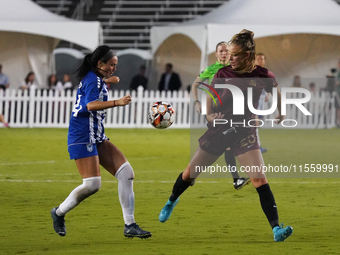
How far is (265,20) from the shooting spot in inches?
870

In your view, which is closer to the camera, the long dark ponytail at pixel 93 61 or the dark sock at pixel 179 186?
the long dark ponytail at pixel 93 61

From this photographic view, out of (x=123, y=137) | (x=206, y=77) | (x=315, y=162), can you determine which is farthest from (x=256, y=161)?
(x=123, y=137)

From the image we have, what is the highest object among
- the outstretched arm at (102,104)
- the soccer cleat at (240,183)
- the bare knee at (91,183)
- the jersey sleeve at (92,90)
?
the jersey sleeve at (92,90)

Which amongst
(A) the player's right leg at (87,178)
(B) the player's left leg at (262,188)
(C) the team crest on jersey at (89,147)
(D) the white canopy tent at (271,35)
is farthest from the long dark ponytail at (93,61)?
(D) the white canopy tent at (271,35)

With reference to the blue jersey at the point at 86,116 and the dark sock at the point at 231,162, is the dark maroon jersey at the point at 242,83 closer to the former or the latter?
the blue jersey at the point at 86,116

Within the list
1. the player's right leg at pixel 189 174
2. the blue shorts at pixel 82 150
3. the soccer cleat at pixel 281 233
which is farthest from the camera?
the player's right leg at pixel 189 174

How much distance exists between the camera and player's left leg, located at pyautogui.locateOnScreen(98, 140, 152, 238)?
634cm

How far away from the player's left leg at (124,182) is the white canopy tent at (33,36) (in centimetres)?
1562

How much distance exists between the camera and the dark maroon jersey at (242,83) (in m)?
6.32

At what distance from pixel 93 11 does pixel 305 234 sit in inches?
1181

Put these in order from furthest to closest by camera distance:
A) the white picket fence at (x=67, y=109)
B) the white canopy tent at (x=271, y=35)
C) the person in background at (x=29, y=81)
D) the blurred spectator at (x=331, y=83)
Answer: the person in background at (x=29, y=81) < the blurred spectator at (x=331, y=83) < the white picket fence at (x=67, y=109) < the white canopy tent at (x=271, y=35)

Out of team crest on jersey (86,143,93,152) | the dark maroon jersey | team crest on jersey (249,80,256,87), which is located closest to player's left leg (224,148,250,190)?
the dark maroon jersey

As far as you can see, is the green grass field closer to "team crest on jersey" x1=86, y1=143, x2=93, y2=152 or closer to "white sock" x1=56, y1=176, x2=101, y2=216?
"white sock" x1=56, y1=176, x2=101, y2=216

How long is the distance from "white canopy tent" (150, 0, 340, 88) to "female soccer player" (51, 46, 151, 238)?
1486 cm
